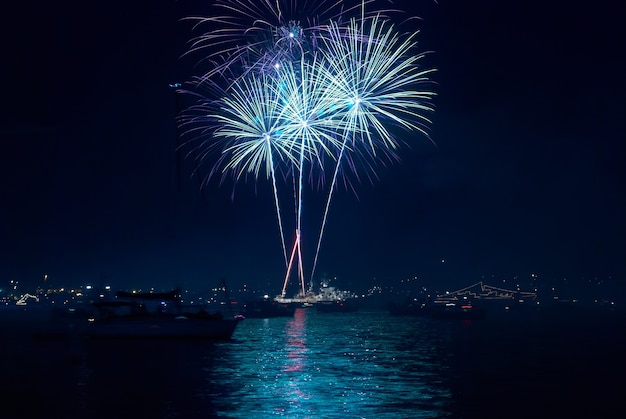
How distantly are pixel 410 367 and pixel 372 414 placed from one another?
20.4 metres

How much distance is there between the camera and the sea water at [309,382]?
31.3m

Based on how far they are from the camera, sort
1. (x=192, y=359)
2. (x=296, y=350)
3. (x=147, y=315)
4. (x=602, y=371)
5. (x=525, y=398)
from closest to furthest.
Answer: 1. (x=525, y=398)
2. (x=602, y=371)
3. (x=192, y=359)
4. (x=296, y=350)
5. (x=147, y=315)

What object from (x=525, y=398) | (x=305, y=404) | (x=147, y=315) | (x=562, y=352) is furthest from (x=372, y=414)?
(x=147, y=315)

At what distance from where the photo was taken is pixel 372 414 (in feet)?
98.2

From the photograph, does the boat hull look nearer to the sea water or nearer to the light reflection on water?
the sea water

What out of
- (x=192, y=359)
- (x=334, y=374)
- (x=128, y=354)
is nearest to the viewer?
(x=334, y=374)

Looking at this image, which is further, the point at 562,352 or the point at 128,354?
the point at 562,352

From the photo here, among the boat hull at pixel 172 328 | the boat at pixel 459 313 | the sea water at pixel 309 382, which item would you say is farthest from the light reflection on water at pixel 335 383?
the boat at pixel 459 313

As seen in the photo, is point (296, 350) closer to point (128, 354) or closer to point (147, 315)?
point (128, 354)

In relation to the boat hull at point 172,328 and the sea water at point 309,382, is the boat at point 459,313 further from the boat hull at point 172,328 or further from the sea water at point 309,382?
the sea water at point 309,382

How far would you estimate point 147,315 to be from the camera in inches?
3034

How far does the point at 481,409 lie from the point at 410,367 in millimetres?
18446

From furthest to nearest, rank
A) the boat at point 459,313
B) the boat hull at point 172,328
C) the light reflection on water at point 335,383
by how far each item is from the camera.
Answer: the boat at point 459,313 → the boat hull at point 172,328 → the light reflection on water at point 335,383

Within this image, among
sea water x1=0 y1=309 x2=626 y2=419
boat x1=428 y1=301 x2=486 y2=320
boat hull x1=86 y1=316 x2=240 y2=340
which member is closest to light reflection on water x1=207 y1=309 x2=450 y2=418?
sea water x1=0 y1=309 x2=626 y2=419
